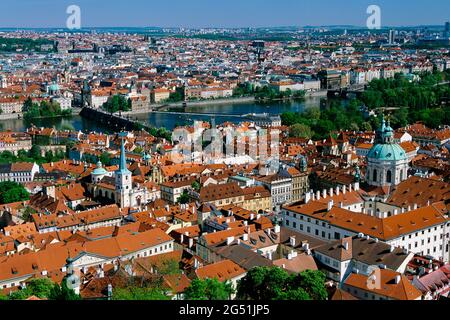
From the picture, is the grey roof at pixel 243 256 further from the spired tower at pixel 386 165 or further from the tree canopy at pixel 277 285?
the spired tower at pixel 386 165

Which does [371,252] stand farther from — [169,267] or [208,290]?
[208,290]

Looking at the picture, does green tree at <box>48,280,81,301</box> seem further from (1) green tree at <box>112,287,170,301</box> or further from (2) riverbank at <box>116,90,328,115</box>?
(2) riverbank at <box>116,90,328,115</box>

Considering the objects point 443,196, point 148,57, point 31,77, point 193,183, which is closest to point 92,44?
point 148,57

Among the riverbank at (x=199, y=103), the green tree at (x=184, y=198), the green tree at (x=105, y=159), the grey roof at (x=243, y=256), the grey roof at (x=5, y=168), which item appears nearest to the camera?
the grey roof at (x=243, y=256)

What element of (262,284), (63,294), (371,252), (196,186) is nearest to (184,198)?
(196,186)

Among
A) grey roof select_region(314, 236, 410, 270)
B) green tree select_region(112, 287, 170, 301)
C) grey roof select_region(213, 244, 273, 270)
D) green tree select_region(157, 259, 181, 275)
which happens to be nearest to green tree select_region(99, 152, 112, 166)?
grey roof select_region(213, 244, 273, 270)

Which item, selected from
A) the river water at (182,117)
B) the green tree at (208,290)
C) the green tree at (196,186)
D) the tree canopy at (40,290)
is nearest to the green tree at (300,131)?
the river water at (182,117)
